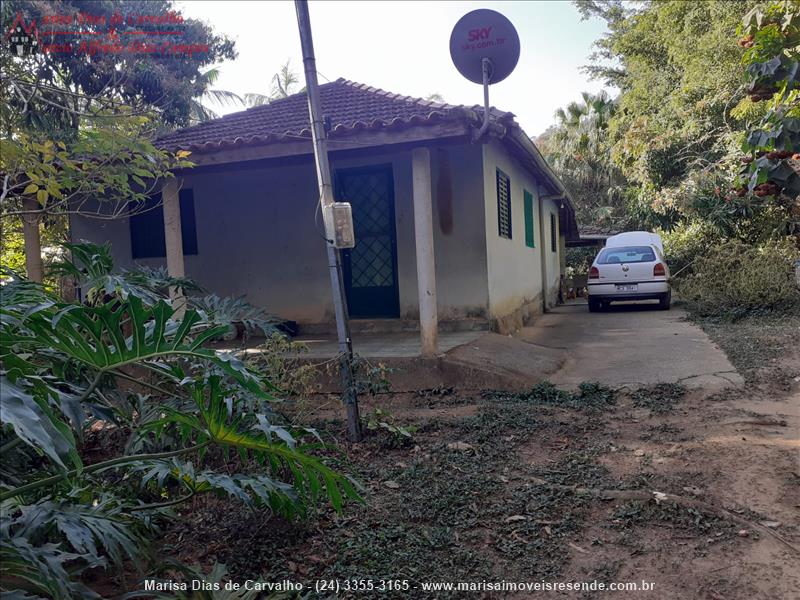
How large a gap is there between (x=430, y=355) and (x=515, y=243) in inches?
188

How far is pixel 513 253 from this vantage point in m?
9.70

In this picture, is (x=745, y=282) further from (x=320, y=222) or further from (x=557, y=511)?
(x=557, y=511)

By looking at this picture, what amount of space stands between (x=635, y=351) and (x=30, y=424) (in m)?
6.87

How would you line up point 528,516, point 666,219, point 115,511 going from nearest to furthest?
point 115,511 → point 528,516 → point 666,219

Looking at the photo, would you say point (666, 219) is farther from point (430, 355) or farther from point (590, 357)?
point (430, 355)

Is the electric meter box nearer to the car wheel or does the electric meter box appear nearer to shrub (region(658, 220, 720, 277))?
the car wheel

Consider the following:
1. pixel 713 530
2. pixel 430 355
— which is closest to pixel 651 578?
pixel 713 530

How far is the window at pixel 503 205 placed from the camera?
8562mm

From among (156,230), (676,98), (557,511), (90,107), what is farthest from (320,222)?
(676,98)

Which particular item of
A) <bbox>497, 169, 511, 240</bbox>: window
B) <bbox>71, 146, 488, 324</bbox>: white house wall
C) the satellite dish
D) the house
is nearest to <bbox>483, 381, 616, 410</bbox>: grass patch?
the house

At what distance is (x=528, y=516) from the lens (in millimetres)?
2932

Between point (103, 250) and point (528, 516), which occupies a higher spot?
point (103, 250)

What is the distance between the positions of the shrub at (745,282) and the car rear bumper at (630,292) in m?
0.61

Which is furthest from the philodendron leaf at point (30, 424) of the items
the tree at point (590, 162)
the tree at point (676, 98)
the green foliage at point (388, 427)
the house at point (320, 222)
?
the tree at point (590, 162)
